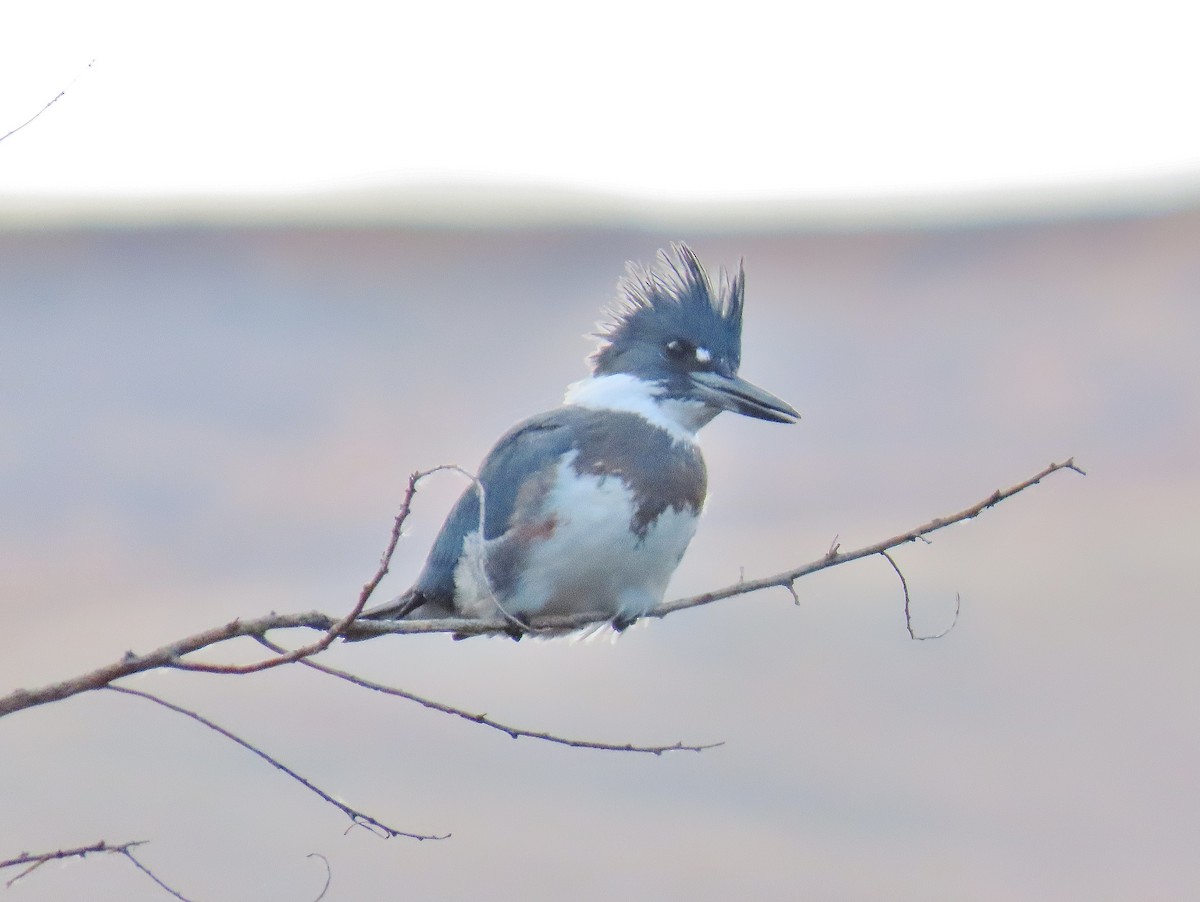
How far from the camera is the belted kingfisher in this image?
6.88ft

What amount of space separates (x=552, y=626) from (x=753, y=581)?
0.48 meters

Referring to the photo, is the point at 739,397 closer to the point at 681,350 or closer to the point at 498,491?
the point at 681,350

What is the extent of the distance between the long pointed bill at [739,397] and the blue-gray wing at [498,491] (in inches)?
8.8

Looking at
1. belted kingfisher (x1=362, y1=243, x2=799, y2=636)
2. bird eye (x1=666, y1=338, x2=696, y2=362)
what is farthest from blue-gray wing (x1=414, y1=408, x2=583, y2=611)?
bird eye (x1=666, y1=338, x2=696, y2=362)

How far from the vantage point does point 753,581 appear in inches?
65.6

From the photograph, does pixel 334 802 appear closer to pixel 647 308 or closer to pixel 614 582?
pixel 614 582

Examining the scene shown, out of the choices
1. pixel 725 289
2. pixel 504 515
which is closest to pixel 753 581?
pixel 504 515

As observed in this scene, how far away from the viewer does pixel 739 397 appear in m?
2.16

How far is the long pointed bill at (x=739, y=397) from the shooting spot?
2.10m

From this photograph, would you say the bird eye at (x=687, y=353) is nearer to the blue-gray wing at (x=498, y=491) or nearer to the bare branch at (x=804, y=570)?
the blue-gray wing at (x=498, y=491)

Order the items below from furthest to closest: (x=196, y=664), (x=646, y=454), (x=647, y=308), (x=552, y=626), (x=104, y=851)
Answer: (x=647, y=308), (x=646, y=454), (x=552, y=626), (x=104, y=851), (x=196, y=664)

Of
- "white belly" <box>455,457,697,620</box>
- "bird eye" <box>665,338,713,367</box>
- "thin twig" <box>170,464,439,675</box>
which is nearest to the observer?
"thin twig" <box>170,464,439,675</box>

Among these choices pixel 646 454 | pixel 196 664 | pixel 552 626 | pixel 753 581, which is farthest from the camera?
pixel 646 454

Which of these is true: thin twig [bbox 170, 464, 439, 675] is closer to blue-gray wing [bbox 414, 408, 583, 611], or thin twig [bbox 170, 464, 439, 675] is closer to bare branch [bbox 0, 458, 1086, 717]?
bare branch [bbox 0, 458, 1086, 717]
